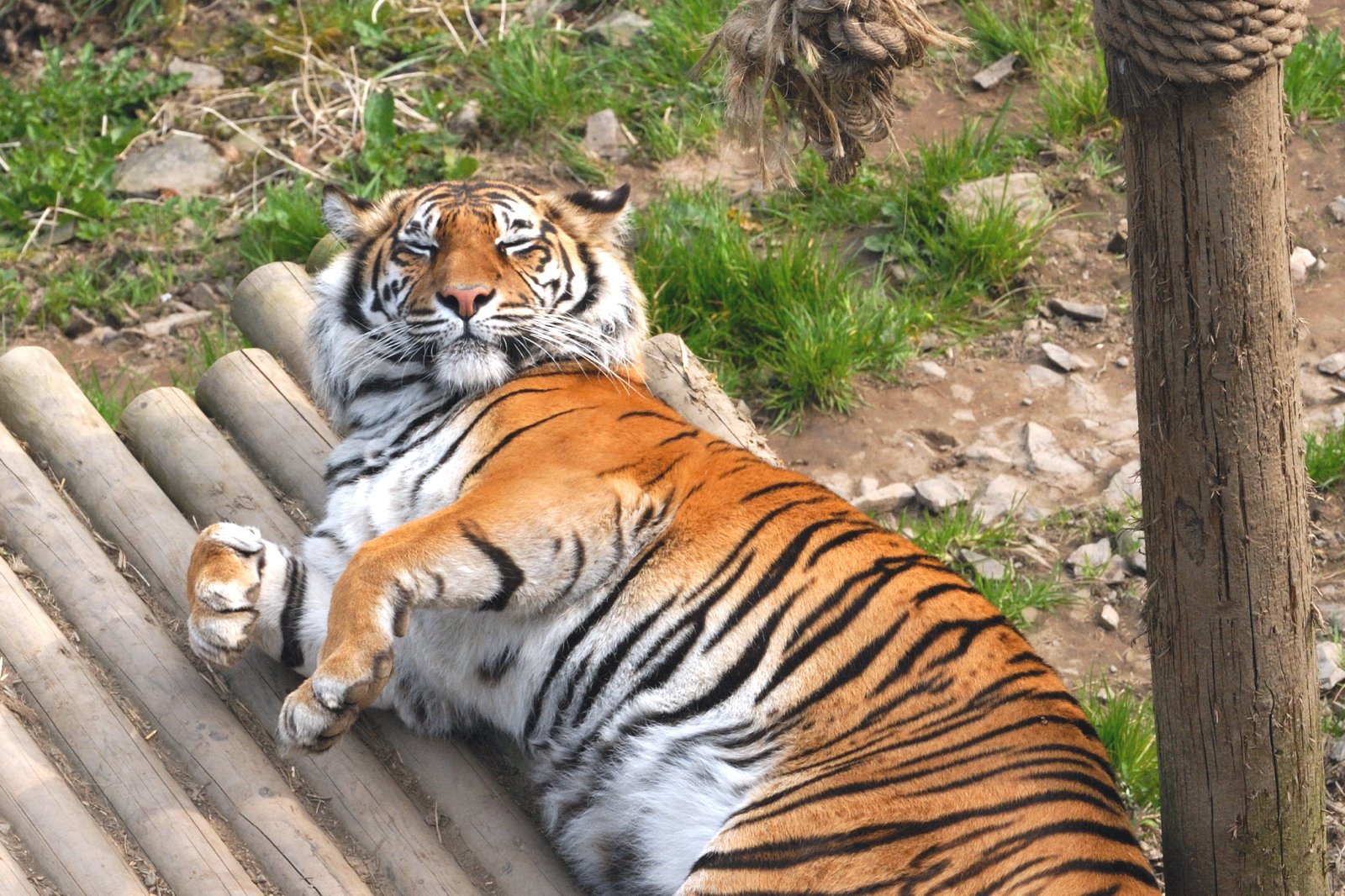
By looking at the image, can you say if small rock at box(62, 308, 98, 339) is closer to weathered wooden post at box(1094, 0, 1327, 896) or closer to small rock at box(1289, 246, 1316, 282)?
weathered wooden post at box(1094, 0, 1327, 896)

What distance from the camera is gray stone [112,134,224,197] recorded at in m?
5.86

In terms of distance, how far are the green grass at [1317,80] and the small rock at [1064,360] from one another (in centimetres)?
128

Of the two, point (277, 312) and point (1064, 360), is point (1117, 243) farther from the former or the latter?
point (277, 312)

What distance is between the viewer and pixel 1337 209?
16.4 ft

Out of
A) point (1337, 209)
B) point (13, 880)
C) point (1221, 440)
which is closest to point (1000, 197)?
point (1337, 209)

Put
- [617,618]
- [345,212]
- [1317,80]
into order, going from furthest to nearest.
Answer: [1317,80] < [345,212] < [617,618]

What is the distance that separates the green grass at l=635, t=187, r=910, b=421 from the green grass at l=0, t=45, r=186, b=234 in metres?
2.44

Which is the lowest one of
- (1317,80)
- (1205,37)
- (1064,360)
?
(1064,360)

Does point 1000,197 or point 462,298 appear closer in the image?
point 462,298

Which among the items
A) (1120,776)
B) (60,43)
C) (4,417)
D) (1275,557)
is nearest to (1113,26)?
(1275,557)

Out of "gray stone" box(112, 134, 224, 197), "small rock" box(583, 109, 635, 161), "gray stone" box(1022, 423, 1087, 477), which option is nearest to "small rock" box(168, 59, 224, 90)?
"gray stone" box(112, 134, 224, 197)

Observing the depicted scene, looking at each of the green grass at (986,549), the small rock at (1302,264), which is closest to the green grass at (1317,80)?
the small rock at (1302,264)

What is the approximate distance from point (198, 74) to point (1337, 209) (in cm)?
470

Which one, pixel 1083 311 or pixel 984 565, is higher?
pixel 1083 311
